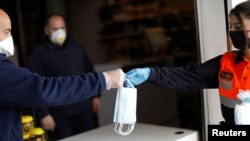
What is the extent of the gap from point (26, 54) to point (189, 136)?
4027 mm

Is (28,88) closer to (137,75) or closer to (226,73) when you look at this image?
(137,75)

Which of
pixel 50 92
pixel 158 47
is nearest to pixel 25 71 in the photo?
pixel 50 92

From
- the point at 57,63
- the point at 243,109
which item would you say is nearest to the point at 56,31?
the point at 57,63

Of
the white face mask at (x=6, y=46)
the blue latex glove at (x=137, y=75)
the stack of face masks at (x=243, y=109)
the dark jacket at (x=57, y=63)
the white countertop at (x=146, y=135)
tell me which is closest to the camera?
the white face mask at (x=6, y=46)

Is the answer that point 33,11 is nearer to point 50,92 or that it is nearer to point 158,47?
point 158,47

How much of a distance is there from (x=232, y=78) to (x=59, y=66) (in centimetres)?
157

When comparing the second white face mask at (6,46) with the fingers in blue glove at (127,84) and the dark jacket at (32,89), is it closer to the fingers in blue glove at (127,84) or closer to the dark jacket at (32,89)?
the dark jacket at (32,89)

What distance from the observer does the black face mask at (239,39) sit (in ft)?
5.18

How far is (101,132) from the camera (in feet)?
7.17

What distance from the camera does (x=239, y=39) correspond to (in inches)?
62.6

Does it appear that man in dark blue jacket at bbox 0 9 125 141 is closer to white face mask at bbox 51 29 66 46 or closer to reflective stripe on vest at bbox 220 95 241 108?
reflective stripe on vest at bbox 220 95 241 108

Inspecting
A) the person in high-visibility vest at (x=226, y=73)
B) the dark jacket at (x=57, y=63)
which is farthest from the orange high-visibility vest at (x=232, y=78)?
the dark jacket at (x=57, y=63)

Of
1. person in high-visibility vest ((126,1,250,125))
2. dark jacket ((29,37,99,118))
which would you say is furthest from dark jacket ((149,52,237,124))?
dark jacket ((29,37,99,118))

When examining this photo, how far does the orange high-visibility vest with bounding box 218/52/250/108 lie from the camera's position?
157 centimetres
